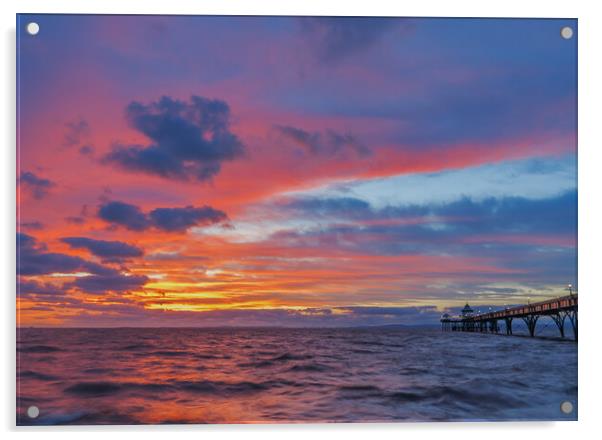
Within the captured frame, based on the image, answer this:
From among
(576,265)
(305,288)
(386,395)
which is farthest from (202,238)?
(576,265)

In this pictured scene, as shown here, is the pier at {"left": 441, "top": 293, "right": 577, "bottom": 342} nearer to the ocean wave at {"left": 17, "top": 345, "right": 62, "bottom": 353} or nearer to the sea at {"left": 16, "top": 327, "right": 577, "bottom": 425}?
the sea at {"left": 16, "top": 327, "right": 577, "bottom": 425}

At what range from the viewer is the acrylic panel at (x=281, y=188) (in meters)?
6.47

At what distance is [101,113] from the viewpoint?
6.73 m

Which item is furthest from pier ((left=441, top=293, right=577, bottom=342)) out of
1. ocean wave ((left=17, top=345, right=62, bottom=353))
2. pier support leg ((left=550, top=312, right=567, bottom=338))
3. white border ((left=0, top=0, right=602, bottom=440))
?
ocean wave ((left=17, top=345, right=62, bottom=353))

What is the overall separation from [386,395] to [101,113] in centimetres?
448
